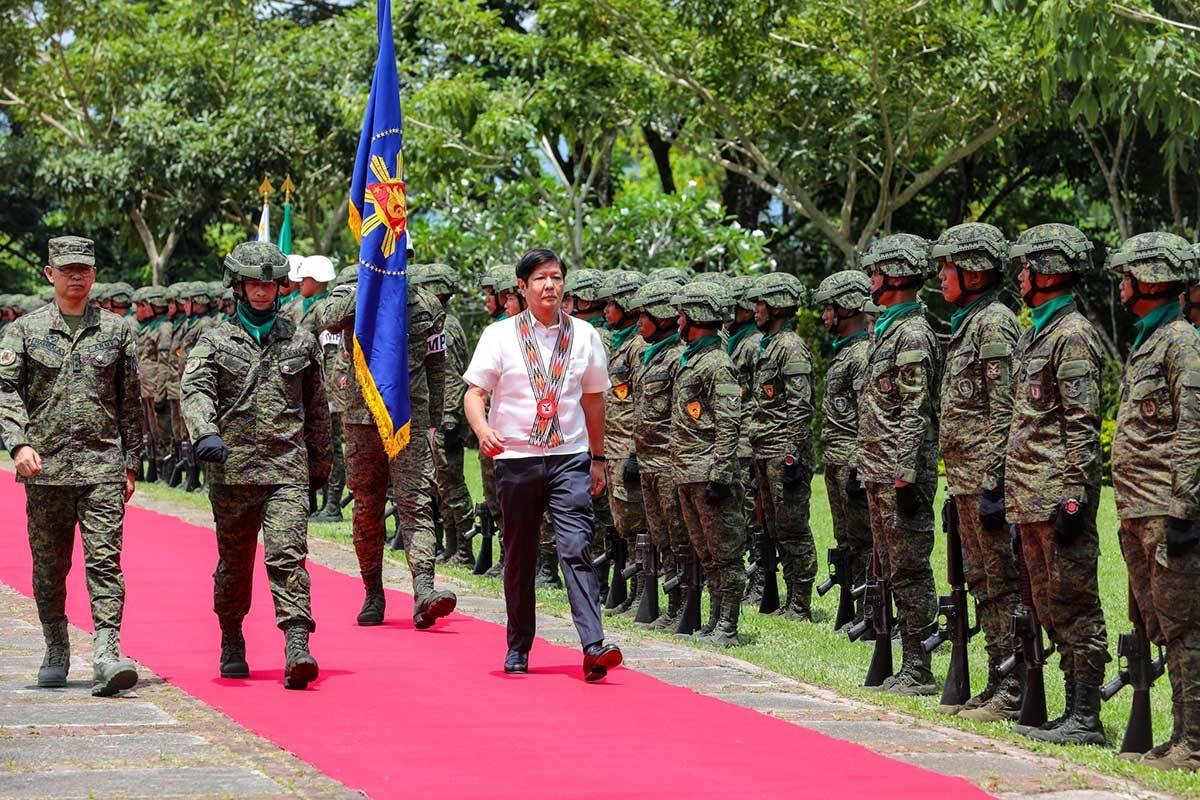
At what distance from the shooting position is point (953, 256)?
9.16 meters

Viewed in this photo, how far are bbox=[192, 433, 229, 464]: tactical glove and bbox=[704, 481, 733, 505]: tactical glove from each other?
339 centimetres

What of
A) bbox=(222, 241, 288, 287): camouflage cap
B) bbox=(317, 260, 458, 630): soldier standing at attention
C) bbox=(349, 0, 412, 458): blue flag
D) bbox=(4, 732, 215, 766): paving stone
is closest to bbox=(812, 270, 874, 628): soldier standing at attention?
bbox=(317, 260, 458, 630): soldier standing at attention

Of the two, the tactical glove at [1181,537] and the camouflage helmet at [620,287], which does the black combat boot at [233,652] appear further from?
Result: the camouflage helmet at [620,287]

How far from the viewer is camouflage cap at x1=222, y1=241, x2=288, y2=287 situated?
30.9 feet

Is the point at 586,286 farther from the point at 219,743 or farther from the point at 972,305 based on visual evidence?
the point at 219,743

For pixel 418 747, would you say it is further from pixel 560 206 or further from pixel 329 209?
pixel 329 209

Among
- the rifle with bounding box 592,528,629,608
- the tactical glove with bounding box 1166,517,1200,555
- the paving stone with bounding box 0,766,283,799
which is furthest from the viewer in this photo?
the rifle with bounding box 592,528,629,608

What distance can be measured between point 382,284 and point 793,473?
10.2ft

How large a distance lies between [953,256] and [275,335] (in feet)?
11.1

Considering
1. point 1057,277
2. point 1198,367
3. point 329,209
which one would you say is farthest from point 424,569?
point 329,209

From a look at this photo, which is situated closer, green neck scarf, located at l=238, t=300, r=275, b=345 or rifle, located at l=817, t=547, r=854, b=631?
green neck scarf, located at l=238, t=300, r=275, b=345

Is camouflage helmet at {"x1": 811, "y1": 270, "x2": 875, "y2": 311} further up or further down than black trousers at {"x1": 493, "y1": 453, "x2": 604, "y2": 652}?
further up

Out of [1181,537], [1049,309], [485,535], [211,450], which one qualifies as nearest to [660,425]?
[485,535]

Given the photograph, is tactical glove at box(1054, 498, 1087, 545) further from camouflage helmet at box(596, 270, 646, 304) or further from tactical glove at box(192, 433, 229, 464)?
camouflage helmet at box(596, 270, 646, 304)
